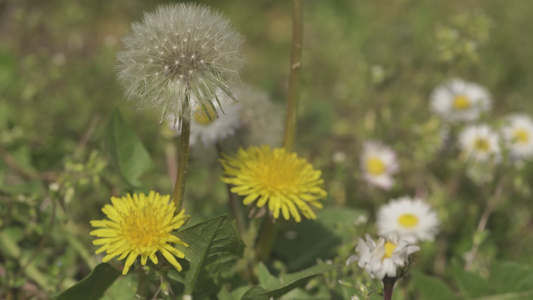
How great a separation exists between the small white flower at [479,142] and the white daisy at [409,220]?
1.61ft

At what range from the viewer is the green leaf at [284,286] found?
149 cm

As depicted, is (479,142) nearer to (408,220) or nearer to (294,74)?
(408,220)

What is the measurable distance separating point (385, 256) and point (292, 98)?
0.64 meters

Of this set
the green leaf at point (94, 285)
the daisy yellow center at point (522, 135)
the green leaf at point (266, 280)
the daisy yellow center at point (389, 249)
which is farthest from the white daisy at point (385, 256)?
the daisy yellow center at point (522, 135)

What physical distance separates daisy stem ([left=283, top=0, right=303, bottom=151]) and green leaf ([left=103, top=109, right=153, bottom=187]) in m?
0.53

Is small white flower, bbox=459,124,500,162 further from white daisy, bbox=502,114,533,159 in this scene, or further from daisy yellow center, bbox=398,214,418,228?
daisy yellow center, bbox=398,214,418,228

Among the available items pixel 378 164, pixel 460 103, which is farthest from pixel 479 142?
pixel 378 164

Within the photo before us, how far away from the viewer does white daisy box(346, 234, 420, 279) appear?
1.31 meters

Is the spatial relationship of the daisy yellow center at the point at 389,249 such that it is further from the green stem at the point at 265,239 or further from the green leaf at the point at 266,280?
the green stem at the point at 265,239

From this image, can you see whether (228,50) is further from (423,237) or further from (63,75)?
(63,75)

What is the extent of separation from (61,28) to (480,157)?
9.19ft

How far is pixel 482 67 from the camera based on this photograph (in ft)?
11.3

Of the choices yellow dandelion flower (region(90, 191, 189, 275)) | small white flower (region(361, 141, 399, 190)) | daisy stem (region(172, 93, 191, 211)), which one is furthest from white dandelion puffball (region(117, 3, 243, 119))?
small white flower (region(361, 141, 399, 190))

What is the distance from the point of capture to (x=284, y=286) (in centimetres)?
149
